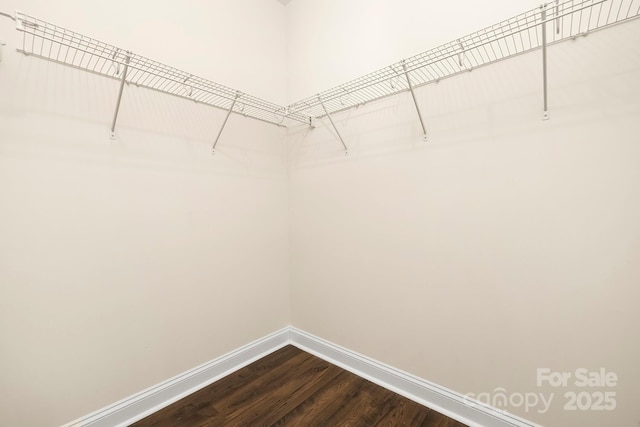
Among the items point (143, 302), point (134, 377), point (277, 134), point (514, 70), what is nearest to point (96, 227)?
point (143, 302)

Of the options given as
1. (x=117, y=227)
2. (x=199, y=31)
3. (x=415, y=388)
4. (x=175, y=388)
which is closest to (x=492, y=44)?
(x=199, y=31)

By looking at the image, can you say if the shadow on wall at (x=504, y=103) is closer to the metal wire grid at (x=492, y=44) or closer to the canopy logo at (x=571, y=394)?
the metal wire grid at (x=492, y=44)

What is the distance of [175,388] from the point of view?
5.32 ft

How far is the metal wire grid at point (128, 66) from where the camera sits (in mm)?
1156

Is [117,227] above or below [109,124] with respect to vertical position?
below

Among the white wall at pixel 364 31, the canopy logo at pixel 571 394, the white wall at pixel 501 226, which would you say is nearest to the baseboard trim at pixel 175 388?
the white wall at pixel 501 226

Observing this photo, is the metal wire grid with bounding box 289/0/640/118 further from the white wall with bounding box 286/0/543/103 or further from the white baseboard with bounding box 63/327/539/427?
the white baseboard with bounding box 63/327/539/427

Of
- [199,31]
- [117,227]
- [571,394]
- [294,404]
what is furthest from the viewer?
[199,31]

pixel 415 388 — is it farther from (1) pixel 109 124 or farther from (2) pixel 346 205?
(1) pixel 109 124

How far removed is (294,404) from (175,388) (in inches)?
29.1

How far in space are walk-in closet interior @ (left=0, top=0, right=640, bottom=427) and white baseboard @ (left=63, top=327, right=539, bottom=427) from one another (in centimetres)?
1

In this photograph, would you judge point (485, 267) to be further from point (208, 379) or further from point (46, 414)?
point (46, 414)

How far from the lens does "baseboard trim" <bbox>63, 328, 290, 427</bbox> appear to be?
1383 mm

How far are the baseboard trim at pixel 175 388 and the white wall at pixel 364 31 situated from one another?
2098 millimetres
